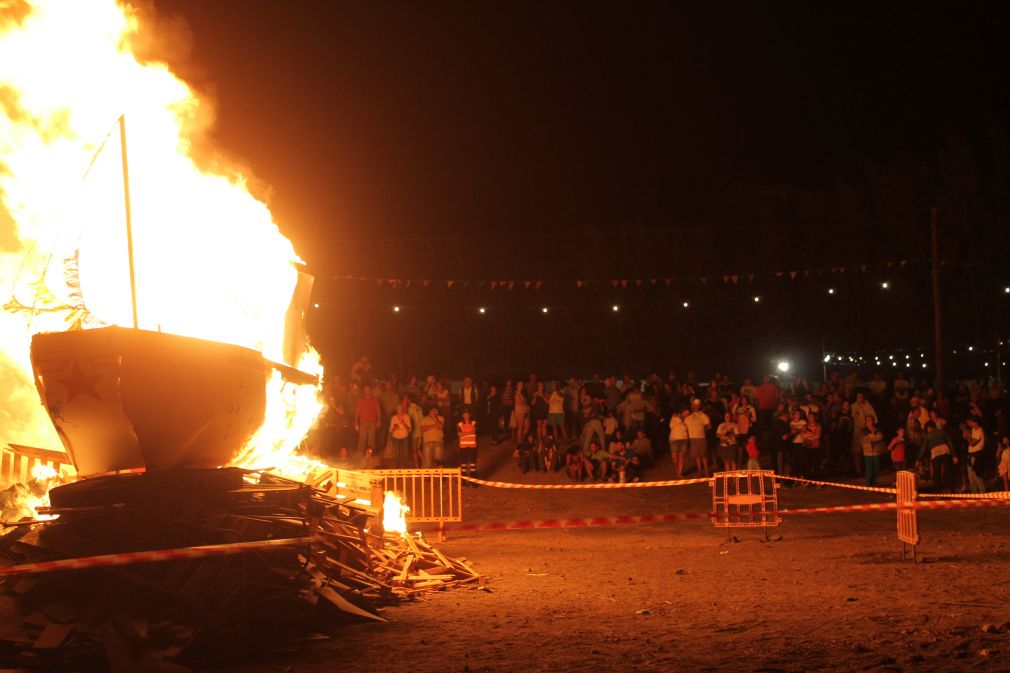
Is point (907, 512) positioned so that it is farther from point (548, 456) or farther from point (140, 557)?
point (548, 456)

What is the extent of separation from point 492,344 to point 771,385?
38.3ft

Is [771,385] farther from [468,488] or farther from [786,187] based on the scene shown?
[786,187]

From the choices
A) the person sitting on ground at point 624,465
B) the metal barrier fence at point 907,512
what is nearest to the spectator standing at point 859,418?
the person sitting on ground at point 624,465

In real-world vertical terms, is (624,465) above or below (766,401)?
below

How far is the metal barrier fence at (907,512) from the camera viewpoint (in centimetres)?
1179

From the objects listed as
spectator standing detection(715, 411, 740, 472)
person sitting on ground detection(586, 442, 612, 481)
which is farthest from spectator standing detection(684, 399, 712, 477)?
person sitting on ground detection(586, 442, 612, 481)

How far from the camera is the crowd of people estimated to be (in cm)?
1950

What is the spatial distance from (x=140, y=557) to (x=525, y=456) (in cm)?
1451

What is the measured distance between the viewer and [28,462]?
44.3ft

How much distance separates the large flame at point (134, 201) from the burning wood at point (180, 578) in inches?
39.8

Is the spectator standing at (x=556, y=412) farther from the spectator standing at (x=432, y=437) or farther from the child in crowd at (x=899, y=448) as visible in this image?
the child in crowd at (x=899, y=448)

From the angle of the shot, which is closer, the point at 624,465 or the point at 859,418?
the point at 859,418

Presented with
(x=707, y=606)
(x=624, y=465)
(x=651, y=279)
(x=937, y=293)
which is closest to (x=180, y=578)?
(x=707, y=606)

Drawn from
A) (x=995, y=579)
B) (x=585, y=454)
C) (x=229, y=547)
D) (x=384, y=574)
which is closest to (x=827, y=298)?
(x=585, y=454)
